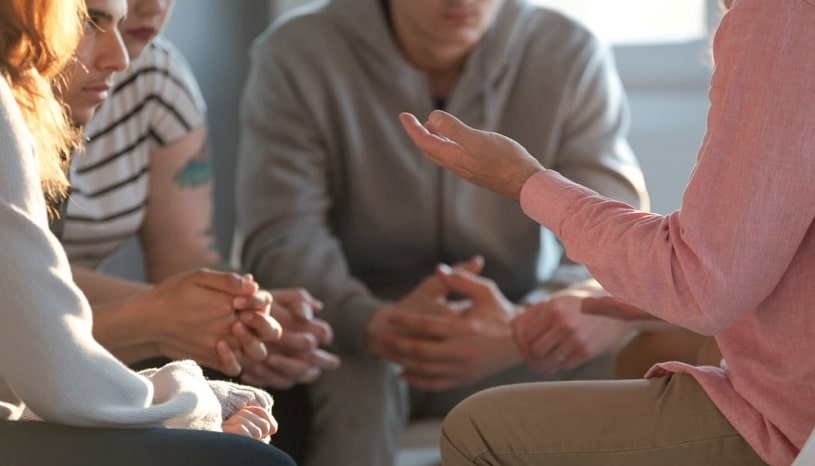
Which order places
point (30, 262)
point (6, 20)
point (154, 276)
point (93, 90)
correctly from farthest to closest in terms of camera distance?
point (154, 276) < point (93, 90) < point (6, 20) < point (30, 262)

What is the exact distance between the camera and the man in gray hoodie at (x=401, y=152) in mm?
2047

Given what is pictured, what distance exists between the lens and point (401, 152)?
2.12 meters

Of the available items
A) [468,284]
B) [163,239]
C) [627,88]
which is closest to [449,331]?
[468,284]

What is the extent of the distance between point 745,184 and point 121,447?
21.0 inches

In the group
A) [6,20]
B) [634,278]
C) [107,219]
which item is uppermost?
[6,20]

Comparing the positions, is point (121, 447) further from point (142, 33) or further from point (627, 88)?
point (627, 88)

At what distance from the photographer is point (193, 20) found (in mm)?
2859

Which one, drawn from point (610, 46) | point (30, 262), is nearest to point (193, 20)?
point (610, 46)

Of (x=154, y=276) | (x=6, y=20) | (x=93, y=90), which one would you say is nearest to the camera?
(x=6, y=20)

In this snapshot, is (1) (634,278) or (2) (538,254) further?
(2) (538,254)

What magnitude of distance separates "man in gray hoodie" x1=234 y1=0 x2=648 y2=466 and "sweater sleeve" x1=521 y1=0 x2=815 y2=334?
930 mm

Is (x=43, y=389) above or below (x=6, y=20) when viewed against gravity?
below

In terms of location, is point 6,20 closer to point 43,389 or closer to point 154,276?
point 43,389

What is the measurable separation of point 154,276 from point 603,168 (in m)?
0.72
